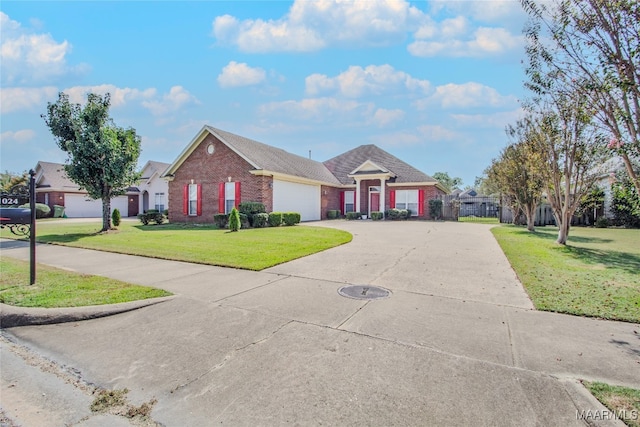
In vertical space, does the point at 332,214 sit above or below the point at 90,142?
below

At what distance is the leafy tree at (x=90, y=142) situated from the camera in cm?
1456

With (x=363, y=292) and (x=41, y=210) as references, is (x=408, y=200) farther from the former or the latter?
(x=41, y=210)

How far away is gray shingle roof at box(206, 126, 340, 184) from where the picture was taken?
66.0 ft

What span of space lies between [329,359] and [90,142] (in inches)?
628

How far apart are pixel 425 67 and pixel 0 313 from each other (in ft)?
50.7

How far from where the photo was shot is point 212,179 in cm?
2105

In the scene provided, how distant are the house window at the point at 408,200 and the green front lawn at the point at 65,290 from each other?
2272cm

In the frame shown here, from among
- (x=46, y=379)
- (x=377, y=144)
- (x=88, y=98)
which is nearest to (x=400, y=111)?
(x=377, y=144)

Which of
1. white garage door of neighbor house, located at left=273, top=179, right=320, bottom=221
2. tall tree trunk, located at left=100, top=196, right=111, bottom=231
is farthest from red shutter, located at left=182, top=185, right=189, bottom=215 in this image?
white garage door of neighbor house, located at left=273, top=179, right=320, bottom=221

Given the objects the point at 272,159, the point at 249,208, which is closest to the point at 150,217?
the point at 249,208

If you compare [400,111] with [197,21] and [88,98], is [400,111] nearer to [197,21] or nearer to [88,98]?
[197,21]

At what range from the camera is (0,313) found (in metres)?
4.67

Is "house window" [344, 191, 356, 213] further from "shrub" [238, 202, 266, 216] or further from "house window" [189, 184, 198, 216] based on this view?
"house window" [189, 184, 198, 216]

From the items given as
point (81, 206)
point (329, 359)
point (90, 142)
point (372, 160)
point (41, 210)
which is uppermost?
point (372, 160)
